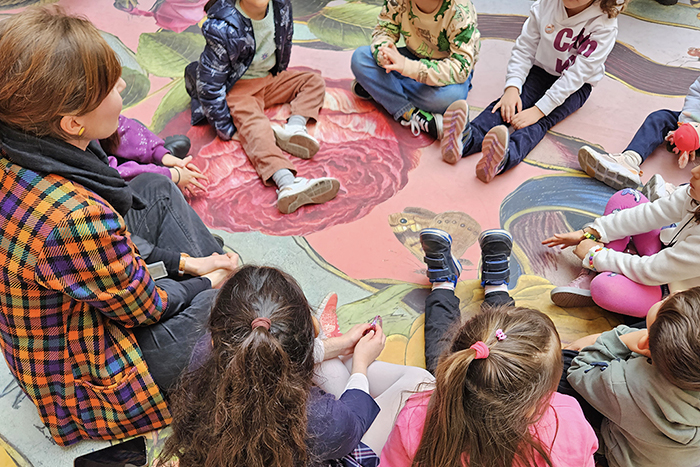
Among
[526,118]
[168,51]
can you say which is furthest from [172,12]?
[526,118]

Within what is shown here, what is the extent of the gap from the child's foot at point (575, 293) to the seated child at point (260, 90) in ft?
2.62

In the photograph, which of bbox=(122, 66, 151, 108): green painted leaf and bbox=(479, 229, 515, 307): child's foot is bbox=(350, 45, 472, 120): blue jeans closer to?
bbox=(479, 229, 515, 307): child's foot

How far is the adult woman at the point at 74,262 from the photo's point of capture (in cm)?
97

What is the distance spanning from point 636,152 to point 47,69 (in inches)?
74.7

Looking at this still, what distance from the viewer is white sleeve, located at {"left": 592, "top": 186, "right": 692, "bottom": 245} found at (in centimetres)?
148

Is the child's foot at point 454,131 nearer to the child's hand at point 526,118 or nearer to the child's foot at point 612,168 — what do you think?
the child's hand at point 526,118

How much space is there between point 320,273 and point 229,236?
35 cm

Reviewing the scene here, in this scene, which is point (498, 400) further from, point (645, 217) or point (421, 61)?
point (421, 61)

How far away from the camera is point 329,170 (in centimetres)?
198

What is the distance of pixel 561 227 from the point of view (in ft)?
5.90

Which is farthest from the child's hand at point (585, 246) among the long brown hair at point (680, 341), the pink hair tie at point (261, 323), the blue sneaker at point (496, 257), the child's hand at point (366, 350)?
the pink hair tie at point (261, 323)

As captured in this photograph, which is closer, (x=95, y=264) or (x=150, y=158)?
(x=95, y=264)

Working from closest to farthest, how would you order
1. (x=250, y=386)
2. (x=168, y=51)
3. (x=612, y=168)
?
(x=250, y=386)
(x=612, y=168)
(x=168, y=51)

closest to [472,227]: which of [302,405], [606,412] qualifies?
[606,412]
